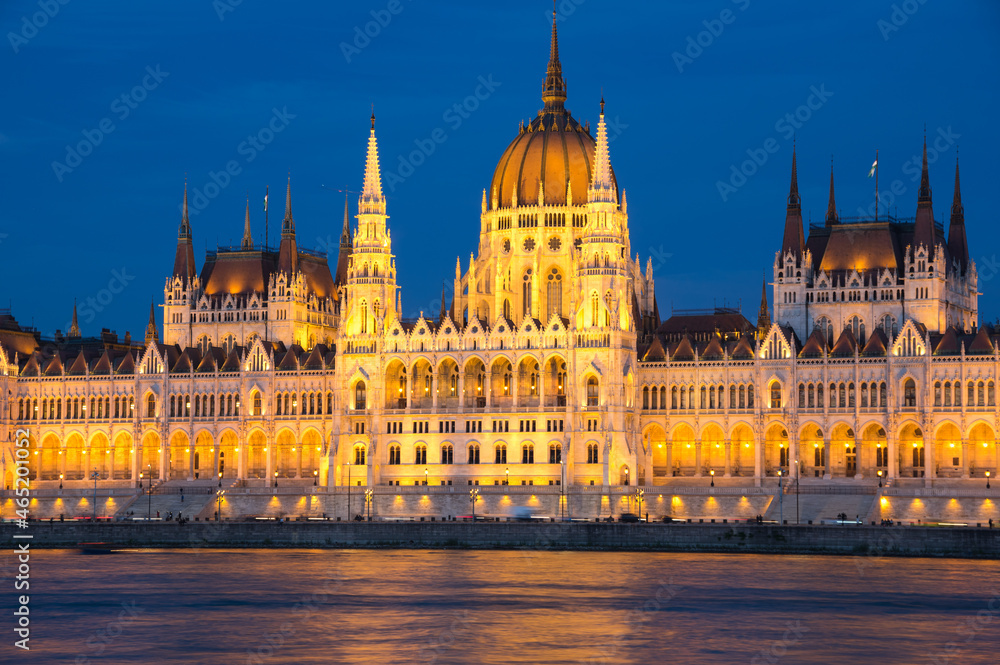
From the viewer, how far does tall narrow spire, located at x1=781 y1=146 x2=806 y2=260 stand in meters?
160

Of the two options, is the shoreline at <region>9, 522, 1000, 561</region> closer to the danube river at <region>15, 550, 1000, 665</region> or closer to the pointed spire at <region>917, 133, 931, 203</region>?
the danube river at <region>15, 550, 1000, 665</region>

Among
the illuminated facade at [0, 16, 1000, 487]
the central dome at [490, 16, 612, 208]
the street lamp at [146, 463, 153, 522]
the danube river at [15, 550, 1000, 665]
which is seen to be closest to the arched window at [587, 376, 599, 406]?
the illuminated facade at [0, 16, 1000, 487]

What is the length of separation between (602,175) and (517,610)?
224 ft

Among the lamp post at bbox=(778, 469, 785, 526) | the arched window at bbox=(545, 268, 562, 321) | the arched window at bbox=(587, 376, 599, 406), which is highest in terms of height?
the arched window at bbox=(545, 268, 562, 321)

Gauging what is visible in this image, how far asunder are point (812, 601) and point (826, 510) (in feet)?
131

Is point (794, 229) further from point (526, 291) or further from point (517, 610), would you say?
point (517, 610)

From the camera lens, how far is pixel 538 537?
128m

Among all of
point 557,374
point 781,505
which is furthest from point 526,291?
point 781,505

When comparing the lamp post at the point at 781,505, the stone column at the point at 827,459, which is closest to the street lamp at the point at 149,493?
the lamp post at the point at 781,505

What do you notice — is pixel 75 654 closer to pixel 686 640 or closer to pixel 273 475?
pixel 686 640

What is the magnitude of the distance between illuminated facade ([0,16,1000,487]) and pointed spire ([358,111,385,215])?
24 centimetres

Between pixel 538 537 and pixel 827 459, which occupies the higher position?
pixel 827 459

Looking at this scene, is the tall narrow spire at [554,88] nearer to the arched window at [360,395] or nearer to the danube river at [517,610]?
the arched window at [360,395]

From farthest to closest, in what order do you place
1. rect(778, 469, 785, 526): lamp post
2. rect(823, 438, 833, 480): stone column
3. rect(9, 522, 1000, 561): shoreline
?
1. rect(823, 438, 833, 480): stone column
2. rect(778, 469, 785, 526): lamp post
3. rect(9, 522, 1000, 561): shoreline
